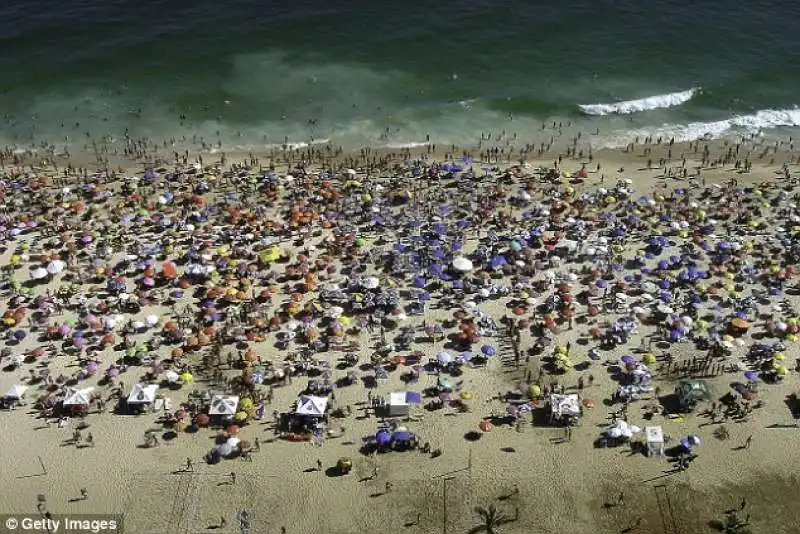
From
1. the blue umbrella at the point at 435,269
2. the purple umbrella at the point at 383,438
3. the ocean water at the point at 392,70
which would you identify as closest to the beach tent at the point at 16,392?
the purple umbrella at the point at 383,438

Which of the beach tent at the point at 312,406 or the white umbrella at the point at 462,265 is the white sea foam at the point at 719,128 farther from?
the beach tent at the point at 312,406

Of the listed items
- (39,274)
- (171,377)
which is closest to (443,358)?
(171,377)

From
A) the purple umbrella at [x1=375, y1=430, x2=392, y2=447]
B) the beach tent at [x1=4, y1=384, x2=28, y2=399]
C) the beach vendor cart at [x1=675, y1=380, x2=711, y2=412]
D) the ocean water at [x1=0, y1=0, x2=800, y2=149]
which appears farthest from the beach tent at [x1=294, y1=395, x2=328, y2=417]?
the ocean water at [x1=0, y1=0, x2=800, y2=149]

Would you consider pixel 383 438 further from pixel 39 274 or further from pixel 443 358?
pixel 39 274

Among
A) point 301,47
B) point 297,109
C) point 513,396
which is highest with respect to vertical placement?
point 301,47

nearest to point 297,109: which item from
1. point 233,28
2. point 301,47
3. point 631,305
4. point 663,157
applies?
point 301,47

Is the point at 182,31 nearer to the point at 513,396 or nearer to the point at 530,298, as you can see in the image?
the point at 530,298
